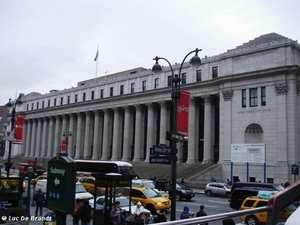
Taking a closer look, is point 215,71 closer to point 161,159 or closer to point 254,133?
point 254,133

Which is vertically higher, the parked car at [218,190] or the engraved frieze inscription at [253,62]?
the engraved frieze inscription at [253,62]

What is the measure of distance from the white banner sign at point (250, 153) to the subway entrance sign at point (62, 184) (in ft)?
118

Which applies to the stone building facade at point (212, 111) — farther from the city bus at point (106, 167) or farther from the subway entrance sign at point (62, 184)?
the subway entrance sign at point (62, 184)

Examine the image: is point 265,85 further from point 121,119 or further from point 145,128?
point 121,119

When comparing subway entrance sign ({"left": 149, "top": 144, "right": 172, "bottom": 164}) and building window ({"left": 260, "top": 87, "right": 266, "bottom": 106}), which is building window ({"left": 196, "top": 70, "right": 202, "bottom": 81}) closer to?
building window ({"left": 260, "top": 87, "right": 266, "bottom": 106})

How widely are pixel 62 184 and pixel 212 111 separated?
49.0 meters

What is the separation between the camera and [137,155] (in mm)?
62219

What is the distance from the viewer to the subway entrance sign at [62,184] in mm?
6093

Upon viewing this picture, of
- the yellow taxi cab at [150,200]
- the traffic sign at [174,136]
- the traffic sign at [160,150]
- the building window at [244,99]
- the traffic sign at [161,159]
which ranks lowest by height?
the yellow taxi cab at [150,200]

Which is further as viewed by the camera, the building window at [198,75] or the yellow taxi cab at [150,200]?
the building window at [198,75]

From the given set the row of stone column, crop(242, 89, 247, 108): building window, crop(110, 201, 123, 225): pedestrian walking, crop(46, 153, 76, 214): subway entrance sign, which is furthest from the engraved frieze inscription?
crop(46, 153, 76, 214): subway entrance sign

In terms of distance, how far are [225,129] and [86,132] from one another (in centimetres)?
3636

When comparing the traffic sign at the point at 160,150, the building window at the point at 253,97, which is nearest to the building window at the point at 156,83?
the building window at the point at 253,97

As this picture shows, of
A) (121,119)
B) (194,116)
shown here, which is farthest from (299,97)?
(121,119)
